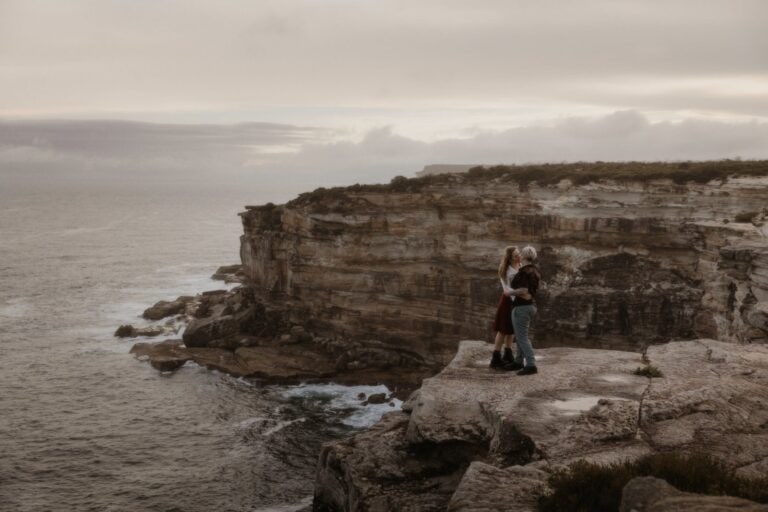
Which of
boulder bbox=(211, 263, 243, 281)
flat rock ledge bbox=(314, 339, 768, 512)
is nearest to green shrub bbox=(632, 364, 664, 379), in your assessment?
flat rock ledge bbox=(314, 339, 768, 512)

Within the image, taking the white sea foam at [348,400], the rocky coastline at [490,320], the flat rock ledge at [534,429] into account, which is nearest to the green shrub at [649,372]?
the flat rock ledge at [534,429]

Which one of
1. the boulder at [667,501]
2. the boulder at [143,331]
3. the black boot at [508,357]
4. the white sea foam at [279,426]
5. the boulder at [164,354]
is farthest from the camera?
the boulder at [143,331]

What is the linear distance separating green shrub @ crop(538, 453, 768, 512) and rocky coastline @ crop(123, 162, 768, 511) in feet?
1.50

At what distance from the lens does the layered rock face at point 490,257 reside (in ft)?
118

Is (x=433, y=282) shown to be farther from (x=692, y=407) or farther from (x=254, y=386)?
(x=692, y=407)

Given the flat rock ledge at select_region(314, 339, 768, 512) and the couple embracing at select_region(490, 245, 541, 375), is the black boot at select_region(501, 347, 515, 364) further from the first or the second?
the flat rock ledge at select_region(314, 339, 768, 512)

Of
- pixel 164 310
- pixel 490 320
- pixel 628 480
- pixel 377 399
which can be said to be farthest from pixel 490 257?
pixel 628 480

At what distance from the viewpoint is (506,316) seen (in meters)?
14.6

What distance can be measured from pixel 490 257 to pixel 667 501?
33.9m

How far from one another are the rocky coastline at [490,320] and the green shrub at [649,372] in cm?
27

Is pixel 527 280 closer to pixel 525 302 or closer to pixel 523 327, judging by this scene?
pixel 525 302

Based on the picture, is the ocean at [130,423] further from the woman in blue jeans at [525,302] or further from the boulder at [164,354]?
the woman in blue jeans at [525,302]

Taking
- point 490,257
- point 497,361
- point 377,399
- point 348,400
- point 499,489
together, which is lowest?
point 348,400

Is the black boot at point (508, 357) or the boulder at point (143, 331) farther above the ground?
the black boot at point (508, 357)
